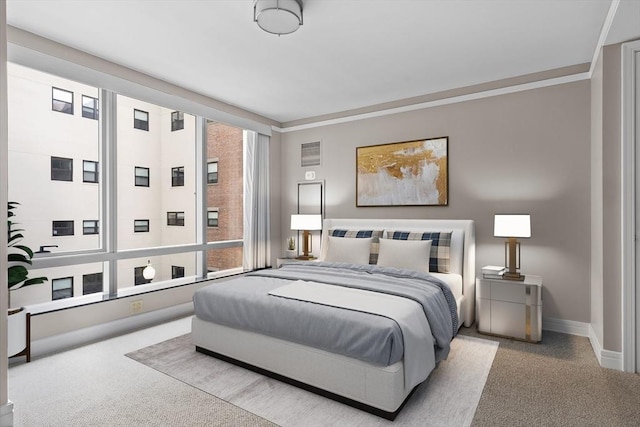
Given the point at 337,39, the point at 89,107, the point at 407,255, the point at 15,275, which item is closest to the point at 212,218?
the point at 89,107

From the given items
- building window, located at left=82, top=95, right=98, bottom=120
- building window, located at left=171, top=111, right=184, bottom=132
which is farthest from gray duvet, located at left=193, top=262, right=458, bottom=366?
building window, located at left=171, top=111, right=184, bottom=132

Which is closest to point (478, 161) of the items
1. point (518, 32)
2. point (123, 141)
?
point (518, 32)

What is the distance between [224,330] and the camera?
2.74m

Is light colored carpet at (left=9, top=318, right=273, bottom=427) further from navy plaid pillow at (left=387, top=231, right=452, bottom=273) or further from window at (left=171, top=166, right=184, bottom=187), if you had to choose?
navy plaid pillow at (left=387, top=231, right=452, bottom=273)

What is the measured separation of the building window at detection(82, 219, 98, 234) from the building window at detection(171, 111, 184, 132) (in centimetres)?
156

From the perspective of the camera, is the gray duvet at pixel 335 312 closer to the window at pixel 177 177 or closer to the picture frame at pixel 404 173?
the picture frame at pixel 404 173

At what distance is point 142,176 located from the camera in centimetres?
399

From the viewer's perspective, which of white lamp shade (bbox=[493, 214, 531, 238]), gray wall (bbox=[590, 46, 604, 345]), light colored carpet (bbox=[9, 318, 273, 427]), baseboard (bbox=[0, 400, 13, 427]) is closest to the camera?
baseboard (bbox=[0, 400, 13, 427])

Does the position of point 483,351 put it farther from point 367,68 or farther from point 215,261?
point 215,261

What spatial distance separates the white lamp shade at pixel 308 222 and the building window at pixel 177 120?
196 cm

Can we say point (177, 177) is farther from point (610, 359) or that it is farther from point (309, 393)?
point (610, 359)

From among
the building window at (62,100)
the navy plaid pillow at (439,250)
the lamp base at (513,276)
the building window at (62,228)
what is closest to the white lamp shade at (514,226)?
the lamp base at (513,276)

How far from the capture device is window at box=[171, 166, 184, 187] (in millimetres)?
4371

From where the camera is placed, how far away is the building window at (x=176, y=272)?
4309mm
